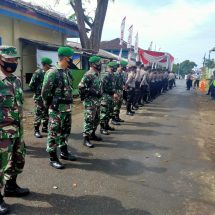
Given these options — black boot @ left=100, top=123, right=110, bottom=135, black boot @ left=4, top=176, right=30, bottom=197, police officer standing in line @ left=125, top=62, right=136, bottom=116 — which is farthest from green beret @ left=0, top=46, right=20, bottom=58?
police officer standing in line @ left=125, top=62, right=136, bottom=116

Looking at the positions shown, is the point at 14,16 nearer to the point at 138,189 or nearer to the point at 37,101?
the point at 37,101

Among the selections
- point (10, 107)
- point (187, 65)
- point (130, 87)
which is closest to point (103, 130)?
point (130, 87)

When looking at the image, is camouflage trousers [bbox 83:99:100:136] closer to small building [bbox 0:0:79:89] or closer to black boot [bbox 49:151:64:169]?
black boot [bbox 49:151:64:169]

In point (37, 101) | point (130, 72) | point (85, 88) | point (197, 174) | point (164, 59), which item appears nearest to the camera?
point (197, 174)

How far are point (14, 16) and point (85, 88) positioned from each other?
761 cm

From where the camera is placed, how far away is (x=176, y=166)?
5.38 meters

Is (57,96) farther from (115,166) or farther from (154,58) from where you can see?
(154,58)

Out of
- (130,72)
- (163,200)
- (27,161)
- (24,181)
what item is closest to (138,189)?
(163,200)

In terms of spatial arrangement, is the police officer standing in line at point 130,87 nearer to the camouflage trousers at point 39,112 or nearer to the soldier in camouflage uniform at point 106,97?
the soldier in camouflage uniform at point 106,97

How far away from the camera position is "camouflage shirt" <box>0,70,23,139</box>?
3363 millimetres

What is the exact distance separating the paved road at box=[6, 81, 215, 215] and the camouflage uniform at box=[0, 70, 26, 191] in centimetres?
62

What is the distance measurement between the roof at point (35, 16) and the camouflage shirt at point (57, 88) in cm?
782

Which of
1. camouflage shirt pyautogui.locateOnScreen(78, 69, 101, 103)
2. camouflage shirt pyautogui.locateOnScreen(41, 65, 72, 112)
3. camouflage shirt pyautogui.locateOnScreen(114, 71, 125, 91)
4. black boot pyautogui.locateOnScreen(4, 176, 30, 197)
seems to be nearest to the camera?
black boot pyautogui.locateOnScreen(4, 176, 30, 197)

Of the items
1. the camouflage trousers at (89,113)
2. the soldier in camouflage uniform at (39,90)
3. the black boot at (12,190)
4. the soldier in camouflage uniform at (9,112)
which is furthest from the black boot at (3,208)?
the soldier in camouflage uniform at (39,90)
